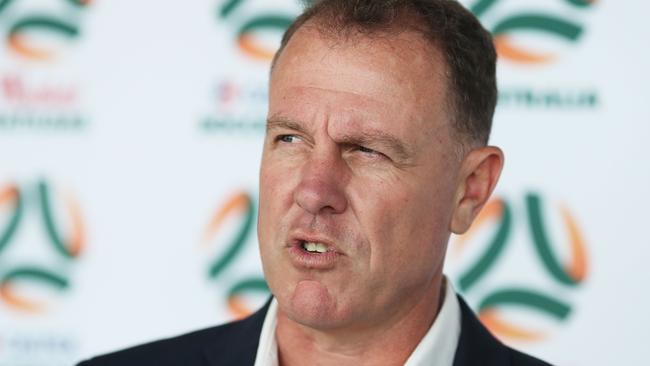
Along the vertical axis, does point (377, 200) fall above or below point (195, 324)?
above

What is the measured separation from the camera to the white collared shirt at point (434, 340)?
168 centimetres

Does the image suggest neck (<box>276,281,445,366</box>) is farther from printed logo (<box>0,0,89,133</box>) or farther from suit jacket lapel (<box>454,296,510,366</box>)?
printed logo (<box>0,0,89,133</box>)

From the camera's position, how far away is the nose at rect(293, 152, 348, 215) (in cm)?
151

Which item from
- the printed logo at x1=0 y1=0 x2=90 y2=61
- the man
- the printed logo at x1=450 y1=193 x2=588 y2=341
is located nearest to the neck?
the man

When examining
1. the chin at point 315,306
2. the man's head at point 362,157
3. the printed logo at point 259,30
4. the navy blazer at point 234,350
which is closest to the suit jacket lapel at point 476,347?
the navy blazer at point 234,350

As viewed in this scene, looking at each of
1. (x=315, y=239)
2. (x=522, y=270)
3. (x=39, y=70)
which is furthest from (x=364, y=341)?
(x=39, y=70)

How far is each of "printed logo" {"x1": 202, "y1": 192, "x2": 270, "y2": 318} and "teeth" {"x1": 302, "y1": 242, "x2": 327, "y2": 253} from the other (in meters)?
1.37

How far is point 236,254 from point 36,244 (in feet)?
2.19

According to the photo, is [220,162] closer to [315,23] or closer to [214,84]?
[214,84]

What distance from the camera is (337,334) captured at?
1.65m

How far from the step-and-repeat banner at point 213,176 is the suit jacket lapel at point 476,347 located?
0.90 metres

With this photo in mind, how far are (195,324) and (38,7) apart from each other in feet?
3.72

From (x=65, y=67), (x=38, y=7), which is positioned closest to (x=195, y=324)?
(x=65, y=67)

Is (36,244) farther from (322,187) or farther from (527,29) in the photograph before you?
(322,187)
